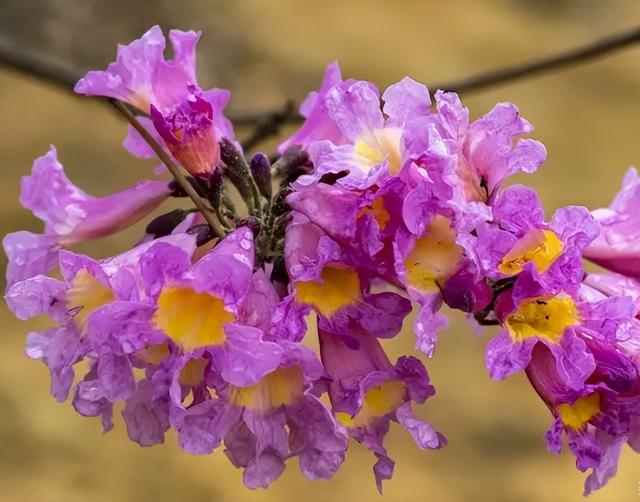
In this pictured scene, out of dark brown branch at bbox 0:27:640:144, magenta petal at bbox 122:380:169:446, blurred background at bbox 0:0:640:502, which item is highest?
magenta petal at bbox 122:380:169:446

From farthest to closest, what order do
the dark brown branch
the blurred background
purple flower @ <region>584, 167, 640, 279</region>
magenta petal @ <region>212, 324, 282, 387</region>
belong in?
1. the blurred background
2. the dark brown branch
3. purple flower @ <region>584, 167, 640, 279</region>
4. magenta petal @ <region>212, 324, 282, 387</region>

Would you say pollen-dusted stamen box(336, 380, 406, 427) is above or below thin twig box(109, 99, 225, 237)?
below

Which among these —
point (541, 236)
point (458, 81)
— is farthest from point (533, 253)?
point (458, 81)

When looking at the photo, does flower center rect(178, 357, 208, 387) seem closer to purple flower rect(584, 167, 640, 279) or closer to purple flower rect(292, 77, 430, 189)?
purple flower rect(292, 77, 430, 189)

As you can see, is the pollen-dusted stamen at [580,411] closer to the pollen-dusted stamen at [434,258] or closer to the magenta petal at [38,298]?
the pollen-dusted stamen at [434,258]

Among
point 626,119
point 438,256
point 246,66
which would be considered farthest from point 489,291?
point 626,119

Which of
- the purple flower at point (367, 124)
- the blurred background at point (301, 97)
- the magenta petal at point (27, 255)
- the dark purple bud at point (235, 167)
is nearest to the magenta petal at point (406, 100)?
the purple flower at point (367, 124)

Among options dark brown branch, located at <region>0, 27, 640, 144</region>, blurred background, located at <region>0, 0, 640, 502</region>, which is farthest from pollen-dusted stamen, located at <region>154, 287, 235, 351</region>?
blurred background, located at <region>0, 0, 640, 502</region>

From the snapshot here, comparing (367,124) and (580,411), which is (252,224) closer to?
(367,124)
